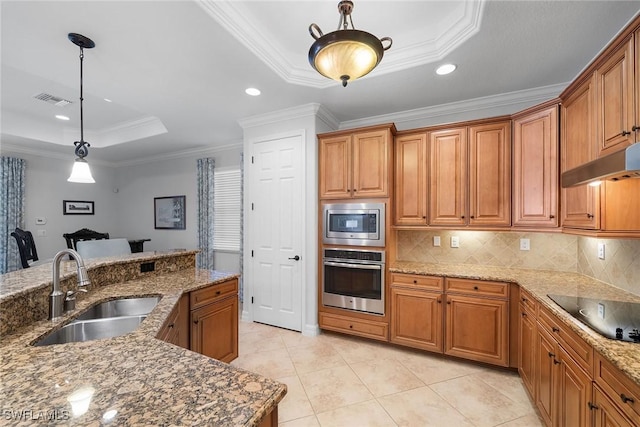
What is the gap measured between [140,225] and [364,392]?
5.78 meters

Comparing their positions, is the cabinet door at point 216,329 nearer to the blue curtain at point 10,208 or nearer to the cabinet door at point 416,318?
the cabinet door at point 416,318

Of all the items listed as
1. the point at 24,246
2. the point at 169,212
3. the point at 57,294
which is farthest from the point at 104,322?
the point at 169,212

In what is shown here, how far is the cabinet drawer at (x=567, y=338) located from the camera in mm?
1304

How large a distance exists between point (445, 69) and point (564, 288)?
2.04 m

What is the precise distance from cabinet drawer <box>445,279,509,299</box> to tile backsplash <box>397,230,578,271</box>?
54cm

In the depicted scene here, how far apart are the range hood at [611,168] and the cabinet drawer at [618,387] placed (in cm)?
84

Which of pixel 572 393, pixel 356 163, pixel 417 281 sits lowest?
pixel 572 393

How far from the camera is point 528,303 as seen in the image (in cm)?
211

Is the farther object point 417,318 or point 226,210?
point 226,210

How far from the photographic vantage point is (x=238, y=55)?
2.21m

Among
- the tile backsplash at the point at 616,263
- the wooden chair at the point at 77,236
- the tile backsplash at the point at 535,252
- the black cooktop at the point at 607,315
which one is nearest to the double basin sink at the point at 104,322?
the black cooktop at the point at 607,315

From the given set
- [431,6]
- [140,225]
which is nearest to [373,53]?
[431,6]

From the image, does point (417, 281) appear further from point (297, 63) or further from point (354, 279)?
point (297, 63)

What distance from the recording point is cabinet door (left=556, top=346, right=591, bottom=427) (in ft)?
4.27
